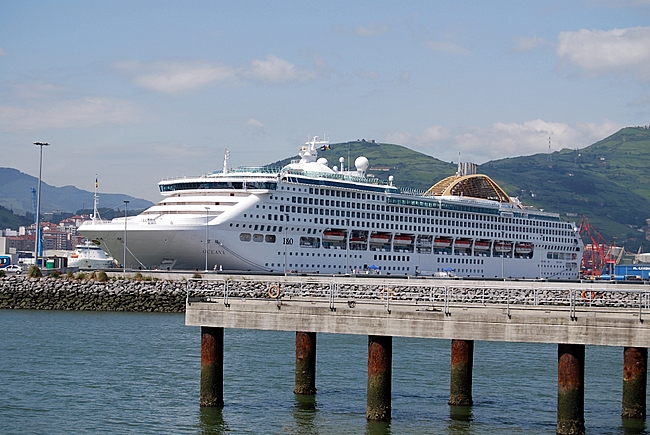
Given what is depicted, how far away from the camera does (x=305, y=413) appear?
3148cm

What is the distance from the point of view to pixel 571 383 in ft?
85.7

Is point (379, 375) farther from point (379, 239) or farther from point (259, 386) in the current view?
point (379, 239)

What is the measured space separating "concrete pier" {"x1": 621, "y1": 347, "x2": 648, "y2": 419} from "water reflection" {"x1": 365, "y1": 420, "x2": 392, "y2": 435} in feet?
25.2

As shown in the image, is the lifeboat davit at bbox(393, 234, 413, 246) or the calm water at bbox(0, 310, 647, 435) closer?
the calm water at bbox(0, 310, 647, 435)

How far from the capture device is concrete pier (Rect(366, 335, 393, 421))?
2788 centimetres

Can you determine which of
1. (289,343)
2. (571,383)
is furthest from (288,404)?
(289,343)

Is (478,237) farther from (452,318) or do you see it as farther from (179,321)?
(452,318)

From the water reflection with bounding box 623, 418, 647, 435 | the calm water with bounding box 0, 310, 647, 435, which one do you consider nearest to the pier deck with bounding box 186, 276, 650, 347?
the calm water with bounding box 0, 310, 647, 435

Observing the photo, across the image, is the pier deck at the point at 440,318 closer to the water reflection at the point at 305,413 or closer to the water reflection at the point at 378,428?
the water reflection at the point at 378,428

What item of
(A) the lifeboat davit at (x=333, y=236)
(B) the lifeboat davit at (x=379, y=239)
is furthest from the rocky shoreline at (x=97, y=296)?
(B) the lifeboat davit at (x=379, y=239)

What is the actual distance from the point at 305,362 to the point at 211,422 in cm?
425

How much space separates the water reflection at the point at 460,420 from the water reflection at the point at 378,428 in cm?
201

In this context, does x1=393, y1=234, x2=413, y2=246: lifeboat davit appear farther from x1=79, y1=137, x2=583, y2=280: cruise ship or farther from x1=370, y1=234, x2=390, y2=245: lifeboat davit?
x1=370, y1=234, x2=390, y2=245: lifeboat davit

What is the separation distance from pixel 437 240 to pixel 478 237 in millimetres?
7645
